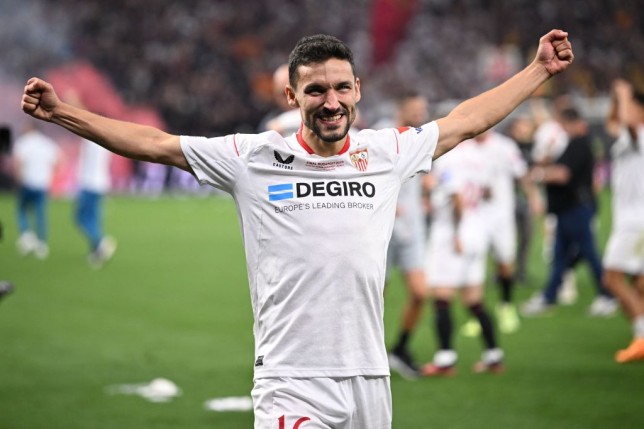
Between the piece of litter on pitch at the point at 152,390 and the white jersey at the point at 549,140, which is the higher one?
the white jersey at the point at 549,140

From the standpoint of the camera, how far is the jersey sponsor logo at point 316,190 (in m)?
4.39

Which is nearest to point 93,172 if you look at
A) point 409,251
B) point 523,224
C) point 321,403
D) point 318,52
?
point 523,224

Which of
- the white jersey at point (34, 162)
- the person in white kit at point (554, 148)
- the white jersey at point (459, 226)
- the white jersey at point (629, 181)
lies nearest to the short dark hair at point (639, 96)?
the white jersey at point (629, 181)

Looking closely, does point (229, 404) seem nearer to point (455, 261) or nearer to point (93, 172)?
point (455, 261)

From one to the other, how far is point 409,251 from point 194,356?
2492 millimetres

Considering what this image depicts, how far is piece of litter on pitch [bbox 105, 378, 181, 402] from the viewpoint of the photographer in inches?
359

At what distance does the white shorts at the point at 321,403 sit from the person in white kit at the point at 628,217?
6.48 m

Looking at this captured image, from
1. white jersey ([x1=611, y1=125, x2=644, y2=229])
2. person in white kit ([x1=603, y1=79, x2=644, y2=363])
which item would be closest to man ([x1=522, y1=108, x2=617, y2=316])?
person in white kit ([x1=603, y1=79, x2=644, y2=363])

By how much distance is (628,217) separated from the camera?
35.4 feet

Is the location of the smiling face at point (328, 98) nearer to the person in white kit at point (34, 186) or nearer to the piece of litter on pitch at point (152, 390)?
the piece of litter on pitch at point (152, 390)

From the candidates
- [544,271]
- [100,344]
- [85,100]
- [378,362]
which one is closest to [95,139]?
[378,362]

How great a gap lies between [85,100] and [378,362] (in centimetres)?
3441

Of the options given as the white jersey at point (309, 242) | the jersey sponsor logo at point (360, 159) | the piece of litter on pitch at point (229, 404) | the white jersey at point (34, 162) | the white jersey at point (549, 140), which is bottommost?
the piece of litter on pitch at point (229, 404)

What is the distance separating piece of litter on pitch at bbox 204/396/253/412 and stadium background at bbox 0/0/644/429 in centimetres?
13
